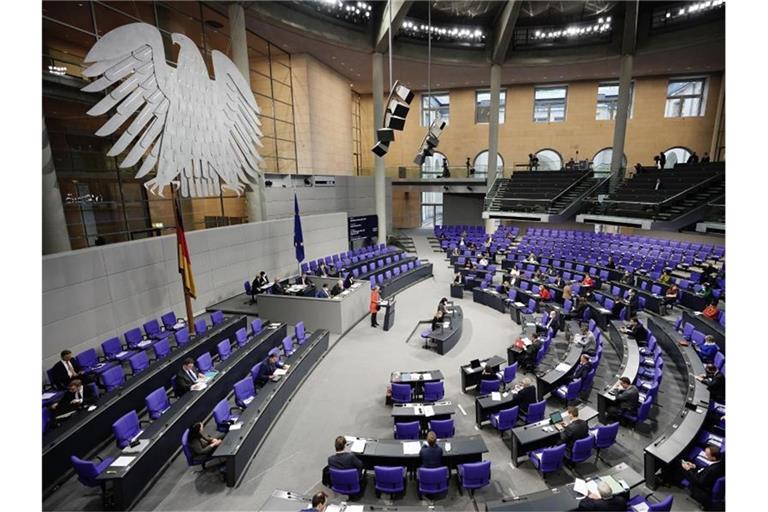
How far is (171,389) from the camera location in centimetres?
804

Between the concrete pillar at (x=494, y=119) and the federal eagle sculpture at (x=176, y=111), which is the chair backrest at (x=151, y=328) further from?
the concrete pillar at (x=494, y=119)

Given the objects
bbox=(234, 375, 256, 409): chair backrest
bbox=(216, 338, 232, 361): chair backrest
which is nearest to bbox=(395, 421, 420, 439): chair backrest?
bbox=(234, 375, 256, 409): chair backrest

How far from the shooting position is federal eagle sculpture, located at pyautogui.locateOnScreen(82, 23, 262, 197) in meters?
9.80

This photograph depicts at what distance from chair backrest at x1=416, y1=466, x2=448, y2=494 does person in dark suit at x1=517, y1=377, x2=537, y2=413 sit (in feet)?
8.27

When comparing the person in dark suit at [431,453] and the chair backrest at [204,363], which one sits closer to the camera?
the person in dark suit at [431,453]

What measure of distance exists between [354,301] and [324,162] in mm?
12056

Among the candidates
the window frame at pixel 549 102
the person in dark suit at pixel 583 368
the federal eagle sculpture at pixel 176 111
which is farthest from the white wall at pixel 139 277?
the window frame at pixel 549 102

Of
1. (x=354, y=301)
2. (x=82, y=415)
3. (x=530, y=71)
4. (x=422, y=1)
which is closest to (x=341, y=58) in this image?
(x=422, y=1)

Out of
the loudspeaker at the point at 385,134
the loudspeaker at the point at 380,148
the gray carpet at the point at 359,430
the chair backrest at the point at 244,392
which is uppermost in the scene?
the loudspeaker at the point at 385,134

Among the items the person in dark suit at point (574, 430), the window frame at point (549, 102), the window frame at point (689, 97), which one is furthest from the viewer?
the window frame at point (549, 102)

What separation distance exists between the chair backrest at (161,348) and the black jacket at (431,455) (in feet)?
21.4

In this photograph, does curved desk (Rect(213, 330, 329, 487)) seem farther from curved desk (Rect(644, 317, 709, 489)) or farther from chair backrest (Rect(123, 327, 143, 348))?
curved desk (Rect(644, 317, 709, 489))

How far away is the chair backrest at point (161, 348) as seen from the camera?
8.75 metres

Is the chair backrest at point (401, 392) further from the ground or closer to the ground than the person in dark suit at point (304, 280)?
closer to the ground
